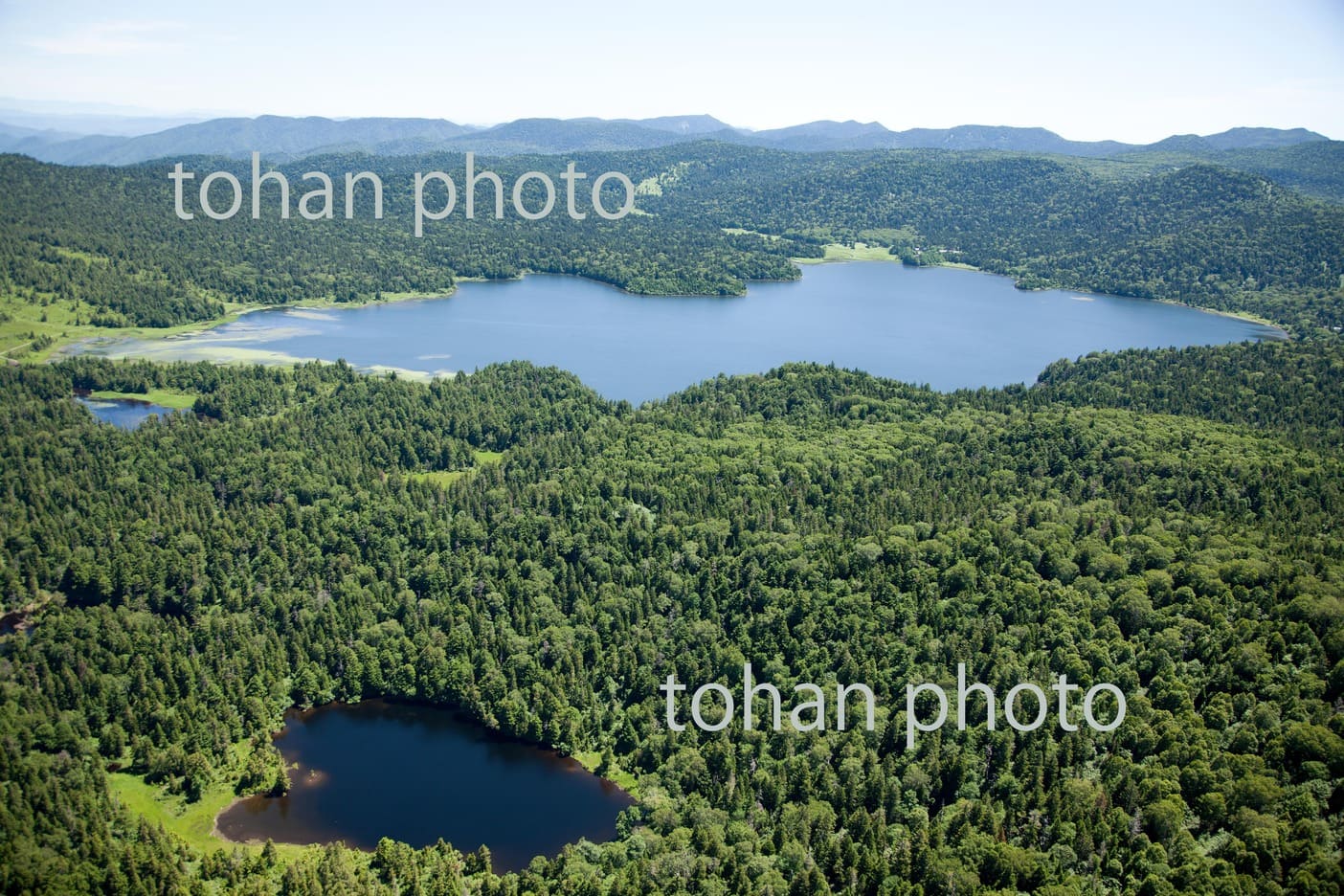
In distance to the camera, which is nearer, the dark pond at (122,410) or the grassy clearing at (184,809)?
the grassy clearing at (184,809)

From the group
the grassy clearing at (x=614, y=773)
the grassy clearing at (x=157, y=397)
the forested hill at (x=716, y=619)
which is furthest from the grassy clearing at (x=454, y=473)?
the grassy clearing at (x=157, y=397)

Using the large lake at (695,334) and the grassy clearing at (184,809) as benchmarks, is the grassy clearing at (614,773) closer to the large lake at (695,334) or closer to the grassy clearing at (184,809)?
the grassy clearing at (184,809)

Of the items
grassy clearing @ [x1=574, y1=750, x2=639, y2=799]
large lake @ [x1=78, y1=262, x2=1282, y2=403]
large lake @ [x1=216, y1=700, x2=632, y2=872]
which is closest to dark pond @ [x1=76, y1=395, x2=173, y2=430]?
large lake @ [x1=78, y1=262, x2=1282, y2=403]

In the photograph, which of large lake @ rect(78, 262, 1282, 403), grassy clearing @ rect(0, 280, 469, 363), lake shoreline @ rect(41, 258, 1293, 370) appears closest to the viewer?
lake shoreline @ rect(41, 258, 1293, 370)

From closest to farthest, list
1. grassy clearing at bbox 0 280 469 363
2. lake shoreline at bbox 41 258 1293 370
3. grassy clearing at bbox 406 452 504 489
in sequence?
1. grassy clearing at bbox 406 452 504 489
2. lake shoreline at bbox 41 258 1293 370
3. grassy clearing at bbox 0 280 469 363

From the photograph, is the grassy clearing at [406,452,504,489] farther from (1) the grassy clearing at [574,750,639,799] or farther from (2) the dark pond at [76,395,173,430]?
(1) the grassy clearing at [574,750,639,799]

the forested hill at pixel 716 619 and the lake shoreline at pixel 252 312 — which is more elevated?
the lake shoreline at pixel 252 312

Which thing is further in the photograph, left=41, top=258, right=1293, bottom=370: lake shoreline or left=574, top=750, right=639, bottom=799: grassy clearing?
left=41, top=258, right=1293, bottom=370: lake shoreline
